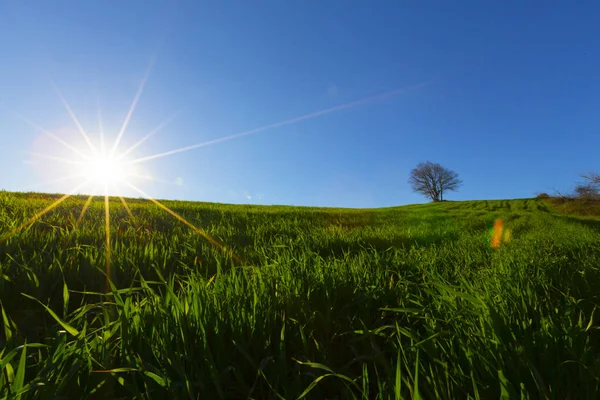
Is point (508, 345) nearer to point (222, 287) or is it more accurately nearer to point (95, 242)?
point (222, 287)

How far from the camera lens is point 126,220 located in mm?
5539

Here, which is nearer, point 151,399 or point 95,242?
point 151,399

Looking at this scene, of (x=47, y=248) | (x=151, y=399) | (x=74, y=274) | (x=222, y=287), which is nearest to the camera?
(x=151, y=399)

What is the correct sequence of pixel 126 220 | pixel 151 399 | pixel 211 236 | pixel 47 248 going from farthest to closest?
pixel 126 220 < pixel 211 236 < pixel 47 248 < pixel 151 399

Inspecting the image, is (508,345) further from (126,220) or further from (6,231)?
(126,220)

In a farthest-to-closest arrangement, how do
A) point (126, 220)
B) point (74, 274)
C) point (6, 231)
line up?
point (126, 220) < point (6, 231) < point (74, 274)

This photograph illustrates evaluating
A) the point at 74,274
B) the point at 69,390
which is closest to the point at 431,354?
the point at 69,390

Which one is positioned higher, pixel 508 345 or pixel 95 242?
pixel 95 242

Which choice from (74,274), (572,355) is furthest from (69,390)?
(572,355)

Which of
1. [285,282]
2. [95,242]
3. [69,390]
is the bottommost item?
[69,390]

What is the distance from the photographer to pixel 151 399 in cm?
108

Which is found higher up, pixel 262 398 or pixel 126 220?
pixel 126 220

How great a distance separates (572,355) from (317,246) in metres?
3.10

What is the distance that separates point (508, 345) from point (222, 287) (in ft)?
4.99
